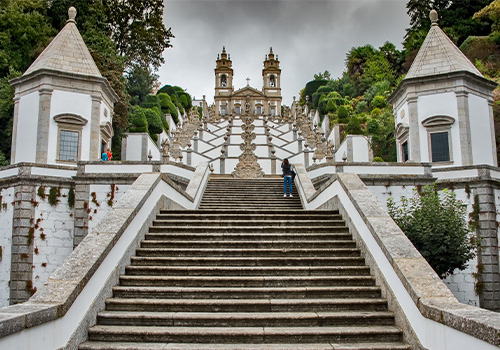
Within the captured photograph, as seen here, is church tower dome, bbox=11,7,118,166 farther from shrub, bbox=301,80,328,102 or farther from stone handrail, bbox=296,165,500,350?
shrub, bbox=301,80,328,102

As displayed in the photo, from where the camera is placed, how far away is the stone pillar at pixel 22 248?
14.4 meters

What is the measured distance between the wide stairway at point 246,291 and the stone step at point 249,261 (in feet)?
0.05

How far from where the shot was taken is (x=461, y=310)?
14.4ft

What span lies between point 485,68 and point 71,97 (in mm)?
24325

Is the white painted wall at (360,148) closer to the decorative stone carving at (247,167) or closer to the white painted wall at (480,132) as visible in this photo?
the decorative stone carving at (247,167)

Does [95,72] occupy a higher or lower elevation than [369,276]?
higher

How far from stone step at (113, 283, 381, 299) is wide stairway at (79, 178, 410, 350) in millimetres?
14

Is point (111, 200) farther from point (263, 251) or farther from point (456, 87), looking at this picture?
point (456, 87)

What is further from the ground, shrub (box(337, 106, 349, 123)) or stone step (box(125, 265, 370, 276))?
shrub (box(337, 106, 349, 123))

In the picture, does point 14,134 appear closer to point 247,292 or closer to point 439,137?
point 247,292

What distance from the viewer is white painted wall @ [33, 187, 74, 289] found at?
14641 mm

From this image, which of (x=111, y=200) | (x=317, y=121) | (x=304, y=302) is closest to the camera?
(x=304, y=302)

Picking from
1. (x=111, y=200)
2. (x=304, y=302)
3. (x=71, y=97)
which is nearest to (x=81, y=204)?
(x=111, y=200)

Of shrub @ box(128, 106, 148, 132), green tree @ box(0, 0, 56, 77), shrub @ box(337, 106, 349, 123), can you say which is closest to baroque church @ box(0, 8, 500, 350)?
green tree @ box(0, 0, 56, 77)
